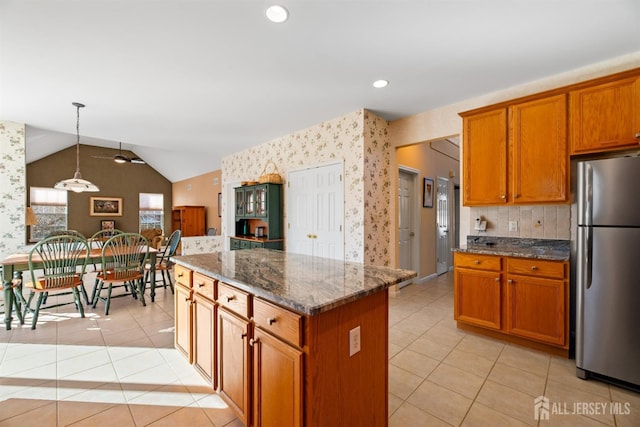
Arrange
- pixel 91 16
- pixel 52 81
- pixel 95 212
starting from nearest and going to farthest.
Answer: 1. pixel 91 16
2. pixel 52 81
3. pixel 95 212

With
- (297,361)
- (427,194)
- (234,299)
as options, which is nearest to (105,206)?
(427,194)

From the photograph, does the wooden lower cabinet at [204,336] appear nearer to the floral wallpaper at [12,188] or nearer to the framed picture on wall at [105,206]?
the floral wallpaper at [12,188]

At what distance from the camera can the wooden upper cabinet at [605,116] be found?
2182mm

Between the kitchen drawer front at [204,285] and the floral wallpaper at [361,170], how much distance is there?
2.21 metres

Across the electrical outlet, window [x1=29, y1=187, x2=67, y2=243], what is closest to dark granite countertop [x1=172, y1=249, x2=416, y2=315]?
the electrical outlet

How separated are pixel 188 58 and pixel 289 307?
2444mm

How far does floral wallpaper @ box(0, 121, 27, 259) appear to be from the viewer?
4.04 m

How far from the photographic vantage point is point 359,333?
1.31m

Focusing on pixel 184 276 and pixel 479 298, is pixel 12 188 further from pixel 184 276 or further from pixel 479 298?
pixel 479 298

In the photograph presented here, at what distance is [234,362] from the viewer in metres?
1.59

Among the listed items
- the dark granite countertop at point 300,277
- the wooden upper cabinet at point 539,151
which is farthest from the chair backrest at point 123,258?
the wooden upper cabinet at point 539,151

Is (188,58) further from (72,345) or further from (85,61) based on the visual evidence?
(72,345)

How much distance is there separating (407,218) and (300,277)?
144 inches

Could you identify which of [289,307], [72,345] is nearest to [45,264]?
[72,345]
